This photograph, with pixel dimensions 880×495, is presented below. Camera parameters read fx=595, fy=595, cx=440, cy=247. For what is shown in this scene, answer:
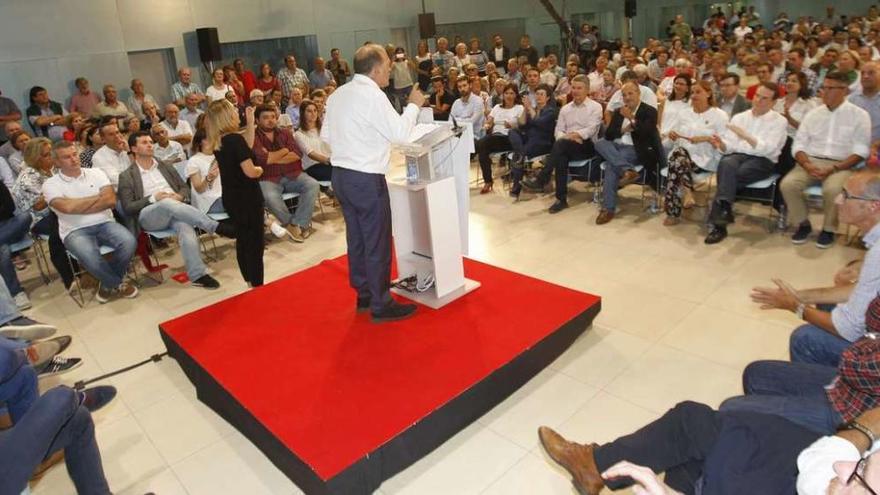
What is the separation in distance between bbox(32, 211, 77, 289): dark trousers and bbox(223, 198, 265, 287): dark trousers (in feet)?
5.55

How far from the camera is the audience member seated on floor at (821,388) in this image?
185cm

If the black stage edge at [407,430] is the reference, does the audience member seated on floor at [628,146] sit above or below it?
above

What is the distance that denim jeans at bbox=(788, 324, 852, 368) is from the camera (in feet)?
7.73

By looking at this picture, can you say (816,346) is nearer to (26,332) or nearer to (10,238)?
(26,332)

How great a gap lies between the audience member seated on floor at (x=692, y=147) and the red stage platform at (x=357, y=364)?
200cm

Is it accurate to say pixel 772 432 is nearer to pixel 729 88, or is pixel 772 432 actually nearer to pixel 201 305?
pixel 201 305

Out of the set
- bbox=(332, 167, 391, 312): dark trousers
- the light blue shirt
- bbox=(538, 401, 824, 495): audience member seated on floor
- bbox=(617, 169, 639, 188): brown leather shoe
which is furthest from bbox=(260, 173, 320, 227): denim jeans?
the light blue shirt

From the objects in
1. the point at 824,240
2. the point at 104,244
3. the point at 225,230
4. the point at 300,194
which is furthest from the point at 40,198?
the point at 824,240

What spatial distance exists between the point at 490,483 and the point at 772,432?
46.0 inches

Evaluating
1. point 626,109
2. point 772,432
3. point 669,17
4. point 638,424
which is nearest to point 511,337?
point 638,424

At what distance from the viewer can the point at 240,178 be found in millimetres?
3973

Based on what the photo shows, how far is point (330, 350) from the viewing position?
3.23m

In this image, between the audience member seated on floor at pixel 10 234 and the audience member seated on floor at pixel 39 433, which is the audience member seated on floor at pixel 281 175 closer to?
the audience member seated on floor at pixel 10 234

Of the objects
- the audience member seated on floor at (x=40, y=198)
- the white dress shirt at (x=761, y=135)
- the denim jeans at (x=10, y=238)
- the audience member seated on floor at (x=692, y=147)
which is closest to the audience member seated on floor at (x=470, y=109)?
the audience member seated on floor at (x=692, y=147)
